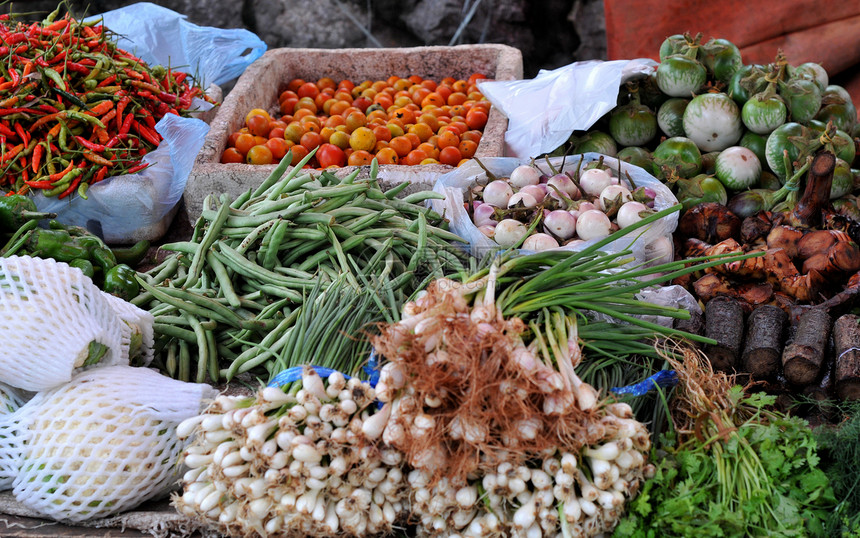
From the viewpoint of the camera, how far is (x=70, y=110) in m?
3.17

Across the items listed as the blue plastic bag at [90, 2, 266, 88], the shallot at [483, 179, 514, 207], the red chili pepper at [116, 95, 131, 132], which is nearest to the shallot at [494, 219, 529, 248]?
the shallot at [483, 179, 514, 207]

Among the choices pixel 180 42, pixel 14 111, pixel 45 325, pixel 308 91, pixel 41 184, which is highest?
pixel 45 325

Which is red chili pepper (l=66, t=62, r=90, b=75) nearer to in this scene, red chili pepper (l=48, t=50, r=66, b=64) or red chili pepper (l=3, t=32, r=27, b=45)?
red chili pepper (l=48, t=50, r=66, b=64)

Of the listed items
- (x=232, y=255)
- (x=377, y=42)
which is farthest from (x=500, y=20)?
(x=232, y=255)

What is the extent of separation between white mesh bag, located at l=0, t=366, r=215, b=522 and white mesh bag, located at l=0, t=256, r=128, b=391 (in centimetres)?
7

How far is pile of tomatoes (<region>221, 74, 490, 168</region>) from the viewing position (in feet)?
10.5

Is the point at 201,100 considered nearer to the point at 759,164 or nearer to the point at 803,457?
the point at 759,164

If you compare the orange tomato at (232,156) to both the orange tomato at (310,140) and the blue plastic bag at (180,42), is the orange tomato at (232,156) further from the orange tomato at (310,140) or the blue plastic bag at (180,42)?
the blue plastic bag at (180,42)

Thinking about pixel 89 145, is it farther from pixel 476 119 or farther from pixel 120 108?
pixel 476 119

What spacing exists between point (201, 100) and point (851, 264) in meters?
3.29

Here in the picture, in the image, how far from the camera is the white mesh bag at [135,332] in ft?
6.33

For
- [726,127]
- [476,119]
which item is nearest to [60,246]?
[476,119]

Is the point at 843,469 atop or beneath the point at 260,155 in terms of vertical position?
atop

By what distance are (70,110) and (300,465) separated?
101 inches
